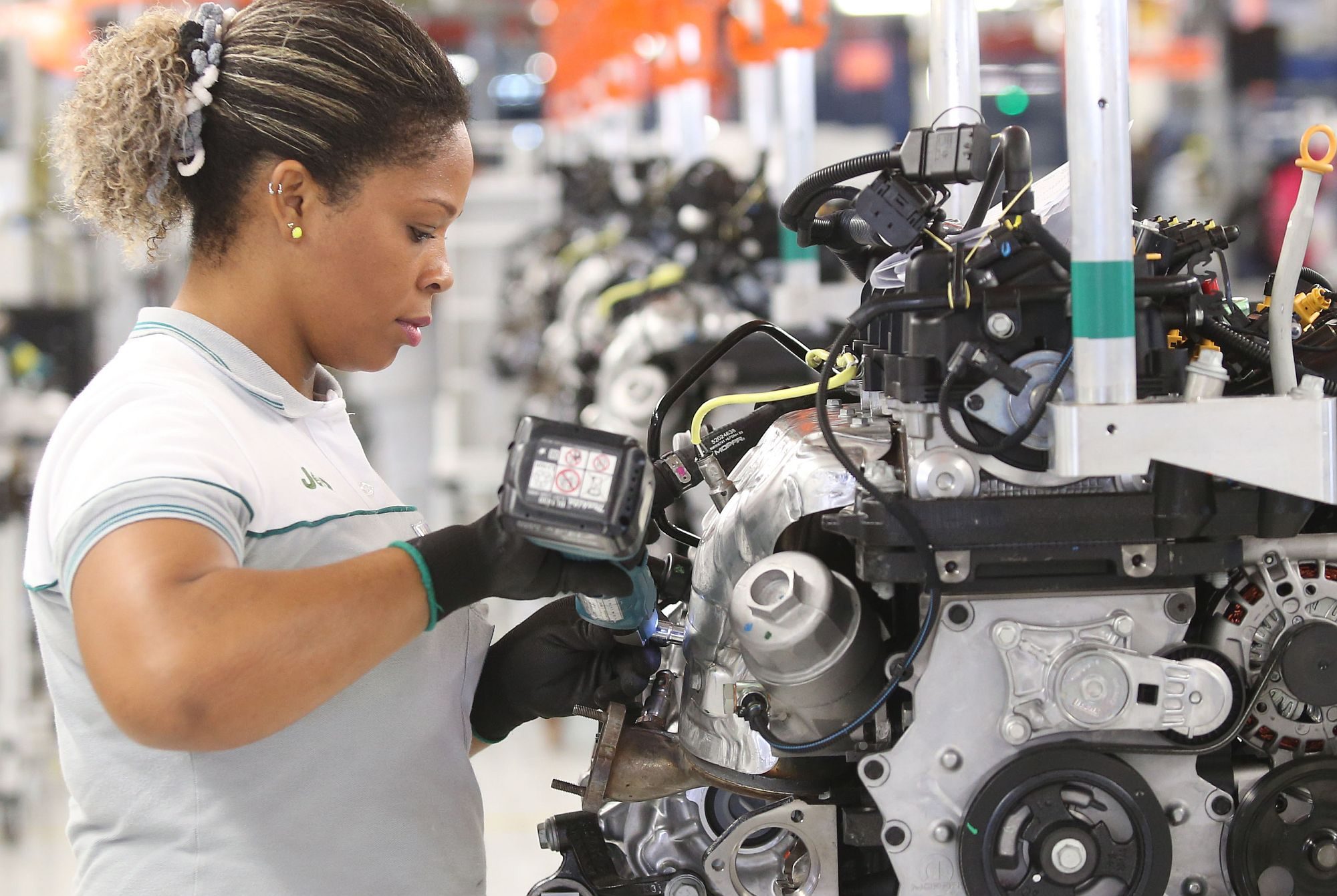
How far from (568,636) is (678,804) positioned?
238 millimetres

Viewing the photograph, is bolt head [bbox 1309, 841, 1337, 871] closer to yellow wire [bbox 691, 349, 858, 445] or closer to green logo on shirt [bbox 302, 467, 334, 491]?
yellow wire [bbox 691, 349, 858, 445]

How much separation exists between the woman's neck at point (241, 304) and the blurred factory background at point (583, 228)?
0.19 m

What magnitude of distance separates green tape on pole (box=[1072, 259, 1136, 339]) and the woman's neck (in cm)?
83

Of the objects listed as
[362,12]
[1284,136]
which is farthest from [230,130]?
[1284,136]

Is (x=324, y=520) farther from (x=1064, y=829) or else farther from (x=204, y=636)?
(x=1064, y=829)

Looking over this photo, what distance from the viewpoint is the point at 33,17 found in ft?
20.9

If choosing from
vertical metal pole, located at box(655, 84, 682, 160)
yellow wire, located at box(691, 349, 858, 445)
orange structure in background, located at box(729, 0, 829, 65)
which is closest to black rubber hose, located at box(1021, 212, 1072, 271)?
yellow wire, located at box(691, 349, 858, 445)

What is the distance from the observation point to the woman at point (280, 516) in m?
1.11

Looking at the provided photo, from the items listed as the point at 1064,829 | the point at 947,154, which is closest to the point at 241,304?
the point at 947,154

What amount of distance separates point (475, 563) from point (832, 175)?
1.87 feet

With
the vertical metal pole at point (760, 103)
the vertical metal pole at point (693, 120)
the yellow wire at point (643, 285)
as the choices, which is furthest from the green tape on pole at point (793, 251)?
the vertical metal pole at point (693, 120)

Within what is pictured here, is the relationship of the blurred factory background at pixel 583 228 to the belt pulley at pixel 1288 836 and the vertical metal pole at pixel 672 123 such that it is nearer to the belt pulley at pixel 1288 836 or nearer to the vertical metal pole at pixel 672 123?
the vertical metal pole at pixel 672 123

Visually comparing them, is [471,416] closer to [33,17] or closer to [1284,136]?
[33,17]

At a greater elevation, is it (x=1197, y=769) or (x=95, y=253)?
(x=95, y=253)
